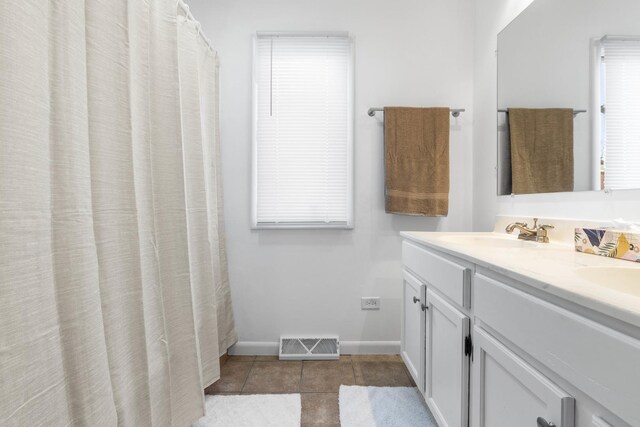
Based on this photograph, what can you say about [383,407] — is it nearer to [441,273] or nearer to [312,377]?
[312,377]

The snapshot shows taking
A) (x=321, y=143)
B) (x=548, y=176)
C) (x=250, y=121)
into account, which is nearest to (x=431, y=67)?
(x=321, y=143)

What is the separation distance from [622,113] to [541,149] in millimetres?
368

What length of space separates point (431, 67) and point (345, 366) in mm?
1976

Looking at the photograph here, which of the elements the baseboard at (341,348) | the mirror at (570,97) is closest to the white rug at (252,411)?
the baseboard at (341,348)

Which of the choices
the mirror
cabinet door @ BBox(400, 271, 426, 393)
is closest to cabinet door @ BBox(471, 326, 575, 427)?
cabinet door @ BBox(400, 271, 426, 393)

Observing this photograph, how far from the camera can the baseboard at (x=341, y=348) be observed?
204 centimetres

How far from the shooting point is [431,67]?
6.64 ft

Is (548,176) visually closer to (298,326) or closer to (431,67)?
(431,67)

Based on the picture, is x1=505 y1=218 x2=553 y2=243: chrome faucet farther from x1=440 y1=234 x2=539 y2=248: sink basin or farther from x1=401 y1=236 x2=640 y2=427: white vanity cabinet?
x1=401 y1=236 x2=640 y2=427: white vanity cabinet

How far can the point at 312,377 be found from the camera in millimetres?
1792

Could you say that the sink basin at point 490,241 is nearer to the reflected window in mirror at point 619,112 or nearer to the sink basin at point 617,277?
the reflected window in mirror at point 619,112

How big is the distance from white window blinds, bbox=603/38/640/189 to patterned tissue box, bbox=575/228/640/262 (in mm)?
179

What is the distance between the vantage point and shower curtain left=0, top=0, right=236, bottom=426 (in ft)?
2.06

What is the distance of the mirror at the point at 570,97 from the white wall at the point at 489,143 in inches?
2.5
